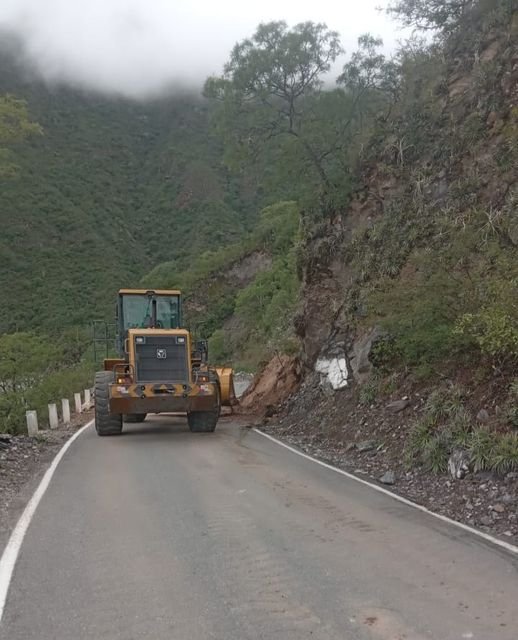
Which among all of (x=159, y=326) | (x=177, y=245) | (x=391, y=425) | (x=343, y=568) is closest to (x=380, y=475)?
(x=391, y=425)

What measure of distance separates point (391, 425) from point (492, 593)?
7490 millimetres

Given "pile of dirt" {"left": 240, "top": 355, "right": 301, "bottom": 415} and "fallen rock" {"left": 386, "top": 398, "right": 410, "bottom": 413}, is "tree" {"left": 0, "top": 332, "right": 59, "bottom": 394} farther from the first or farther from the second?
"fallen rock" {"left": 386, "top": 398, "right": 410, "bottom": 413}

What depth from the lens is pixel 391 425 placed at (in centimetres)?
1255

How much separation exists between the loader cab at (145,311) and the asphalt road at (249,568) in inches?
315

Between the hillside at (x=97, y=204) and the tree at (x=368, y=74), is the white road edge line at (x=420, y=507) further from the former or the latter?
the hillside at (x=97, y=204)

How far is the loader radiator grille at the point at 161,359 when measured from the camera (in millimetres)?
15414

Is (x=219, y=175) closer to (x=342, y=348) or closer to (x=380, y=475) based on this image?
(x=342, y=348)

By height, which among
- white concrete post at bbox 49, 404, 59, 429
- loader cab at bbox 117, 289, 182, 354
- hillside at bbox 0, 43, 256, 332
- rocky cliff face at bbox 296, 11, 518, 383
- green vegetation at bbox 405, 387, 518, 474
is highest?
hillside at bbox 0, 43, 256, 332

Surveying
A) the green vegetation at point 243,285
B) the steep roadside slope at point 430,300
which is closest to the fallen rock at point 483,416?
the steep roadside slope at point 430,300

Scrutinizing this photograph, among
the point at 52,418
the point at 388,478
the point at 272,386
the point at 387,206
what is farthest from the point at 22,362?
the point at 388,478

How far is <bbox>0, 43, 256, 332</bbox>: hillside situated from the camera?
60812 millimetres

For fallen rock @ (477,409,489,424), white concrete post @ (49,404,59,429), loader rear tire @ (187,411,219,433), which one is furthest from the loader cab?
fallen rock @ (477,409,489,424)

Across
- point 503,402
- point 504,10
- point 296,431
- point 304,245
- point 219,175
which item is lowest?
point 296,431

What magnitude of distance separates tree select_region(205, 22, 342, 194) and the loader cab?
9.22 meters
